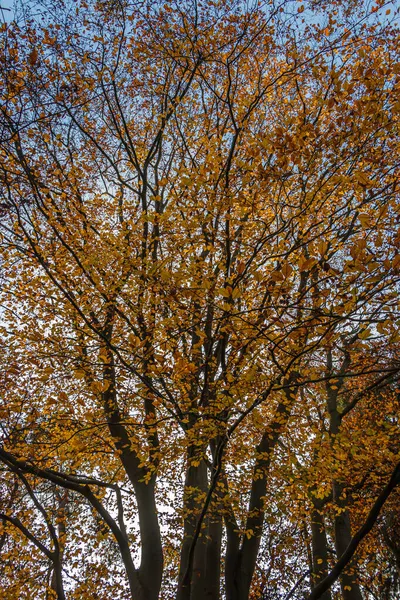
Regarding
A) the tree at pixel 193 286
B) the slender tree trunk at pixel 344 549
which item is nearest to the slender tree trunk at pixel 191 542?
the tree at pixel 193 286

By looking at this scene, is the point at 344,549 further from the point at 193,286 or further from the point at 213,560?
the point at 193,286

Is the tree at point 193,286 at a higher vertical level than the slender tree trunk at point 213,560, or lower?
higher

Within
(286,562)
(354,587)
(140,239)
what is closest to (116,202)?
(140,239)

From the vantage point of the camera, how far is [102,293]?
275 inches

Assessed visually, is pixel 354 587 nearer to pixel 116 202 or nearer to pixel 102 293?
pixel 102 293

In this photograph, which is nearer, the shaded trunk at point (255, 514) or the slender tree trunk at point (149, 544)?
the slender tree trunk at point (149, 544)

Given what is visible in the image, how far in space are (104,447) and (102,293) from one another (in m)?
3.19

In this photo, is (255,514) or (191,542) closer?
(191,542)

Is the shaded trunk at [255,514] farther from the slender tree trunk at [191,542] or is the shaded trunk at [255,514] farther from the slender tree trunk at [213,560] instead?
the slender tree trunk at [191,542]

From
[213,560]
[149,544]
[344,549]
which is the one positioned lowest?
[213,560]

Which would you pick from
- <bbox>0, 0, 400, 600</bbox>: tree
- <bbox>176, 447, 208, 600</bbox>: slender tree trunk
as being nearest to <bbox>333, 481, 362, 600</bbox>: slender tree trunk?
<bbox>0, 0, 400, 600</bbox>: tree

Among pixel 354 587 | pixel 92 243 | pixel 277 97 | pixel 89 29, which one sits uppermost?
pixel 277 97

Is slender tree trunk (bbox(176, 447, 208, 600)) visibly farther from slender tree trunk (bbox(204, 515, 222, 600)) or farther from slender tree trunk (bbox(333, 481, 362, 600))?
slender tree trunk (bbox(333, 481, 362, 600))

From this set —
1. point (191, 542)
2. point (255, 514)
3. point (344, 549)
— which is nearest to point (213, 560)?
point (191, 542)
